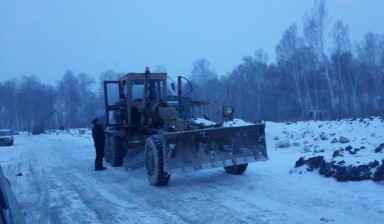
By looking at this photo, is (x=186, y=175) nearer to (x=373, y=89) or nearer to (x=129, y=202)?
(x=129, y=202)

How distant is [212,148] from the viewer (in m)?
8.78

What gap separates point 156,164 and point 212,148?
4.21 feet

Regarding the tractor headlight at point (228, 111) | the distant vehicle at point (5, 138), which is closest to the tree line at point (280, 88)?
the tractor headlight at point (228, 111)

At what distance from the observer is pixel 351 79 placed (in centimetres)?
4716

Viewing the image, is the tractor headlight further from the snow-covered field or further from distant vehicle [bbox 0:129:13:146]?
distant vehicle [bbox 0:129:13:146]

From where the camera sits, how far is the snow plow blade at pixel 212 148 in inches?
330

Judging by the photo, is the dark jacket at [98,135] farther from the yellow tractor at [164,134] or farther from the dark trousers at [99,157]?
the yellow tractor at [164,134]

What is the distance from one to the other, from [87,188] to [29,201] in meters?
1.37

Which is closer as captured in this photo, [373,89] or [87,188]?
[87,188]

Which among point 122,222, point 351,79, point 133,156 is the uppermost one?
point 351,79

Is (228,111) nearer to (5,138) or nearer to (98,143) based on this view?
(98,143)

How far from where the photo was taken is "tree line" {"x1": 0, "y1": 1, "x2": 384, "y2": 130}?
138 feet

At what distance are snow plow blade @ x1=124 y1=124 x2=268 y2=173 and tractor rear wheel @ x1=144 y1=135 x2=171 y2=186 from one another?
1.13 ft

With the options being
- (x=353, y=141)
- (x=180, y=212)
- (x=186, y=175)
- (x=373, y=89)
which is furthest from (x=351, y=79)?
(x=180, y=212)
